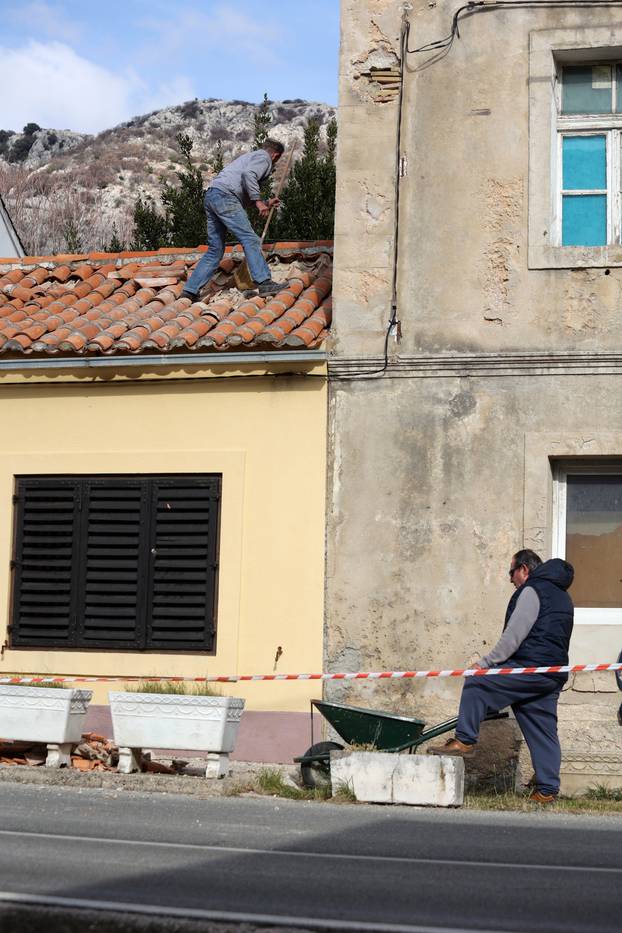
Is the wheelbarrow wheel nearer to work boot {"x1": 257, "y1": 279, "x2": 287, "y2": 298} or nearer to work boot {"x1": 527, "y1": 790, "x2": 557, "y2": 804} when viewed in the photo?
work boot {"x1": 527, "y1": 790, "x2": 557, "y2": 804}

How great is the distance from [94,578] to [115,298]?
3.07 metres

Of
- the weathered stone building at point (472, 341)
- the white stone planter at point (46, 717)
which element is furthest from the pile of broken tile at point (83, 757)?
the weathered stone building at point (472, 341)

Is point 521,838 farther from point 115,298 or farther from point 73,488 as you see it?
point 115,298

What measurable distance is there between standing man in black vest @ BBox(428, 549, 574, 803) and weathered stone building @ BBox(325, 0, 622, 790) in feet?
4.39

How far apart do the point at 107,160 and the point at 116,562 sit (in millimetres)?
66431

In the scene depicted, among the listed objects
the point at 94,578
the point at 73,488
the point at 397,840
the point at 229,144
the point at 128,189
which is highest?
the point at 229,144

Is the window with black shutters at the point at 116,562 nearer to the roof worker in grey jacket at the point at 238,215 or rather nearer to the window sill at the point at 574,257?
the roof worker in grey jacket at the point at 238,215

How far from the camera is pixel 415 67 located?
12711 mm

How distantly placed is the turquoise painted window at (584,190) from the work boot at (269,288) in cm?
286

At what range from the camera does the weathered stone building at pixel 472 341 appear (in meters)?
11.9

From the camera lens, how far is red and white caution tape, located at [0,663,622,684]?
1015 cm

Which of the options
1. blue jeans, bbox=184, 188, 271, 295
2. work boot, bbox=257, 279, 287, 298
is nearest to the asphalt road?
work boot, bbox=257, 279, 287, 298

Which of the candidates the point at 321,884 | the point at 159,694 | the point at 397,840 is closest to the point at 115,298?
the point at 159,694

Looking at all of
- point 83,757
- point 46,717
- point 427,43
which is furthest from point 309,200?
point 46,717
